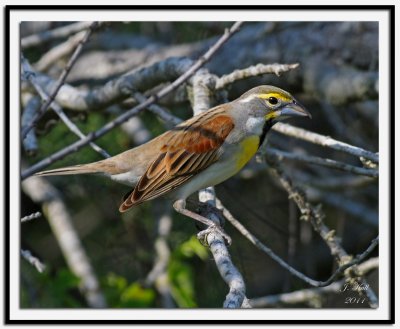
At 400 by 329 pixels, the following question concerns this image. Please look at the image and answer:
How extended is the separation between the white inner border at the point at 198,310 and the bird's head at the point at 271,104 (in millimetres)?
339

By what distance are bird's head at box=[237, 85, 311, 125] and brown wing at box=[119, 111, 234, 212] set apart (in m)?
0.14

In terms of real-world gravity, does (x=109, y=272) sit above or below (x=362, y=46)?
below

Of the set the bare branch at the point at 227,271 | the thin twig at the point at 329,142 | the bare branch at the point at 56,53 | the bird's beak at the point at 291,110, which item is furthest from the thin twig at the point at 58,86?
the bare branch at the point at 56,53

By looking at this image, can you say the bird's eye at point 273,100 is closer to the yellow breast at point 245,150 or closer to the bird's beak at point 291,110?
the bird's beak at point 291,110

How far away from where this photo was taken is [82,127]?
4461 mm

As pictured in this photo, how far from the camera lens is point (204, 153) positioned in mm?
3707

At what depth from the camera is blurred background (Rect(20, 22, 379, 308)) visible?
4.15 metres

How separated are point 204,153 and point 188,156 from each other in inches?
3.2

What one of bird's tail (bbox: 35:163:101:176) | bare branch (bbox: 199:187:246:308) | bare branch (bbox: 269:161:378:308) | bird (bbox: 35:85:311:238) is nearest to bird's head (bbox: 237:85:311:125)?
bird (bbox: 35:85:311:238)

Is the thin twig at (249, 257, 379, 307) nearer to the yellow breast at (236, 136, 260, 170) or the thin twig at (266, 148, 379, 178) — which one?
the thin twig at (266, 148, 379, 178)

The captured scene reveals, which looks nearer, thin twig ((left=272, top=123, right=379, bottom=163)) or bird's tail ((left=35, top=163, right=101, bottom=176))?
thin twig ((left=272, top=123, right=379, bottom=163))

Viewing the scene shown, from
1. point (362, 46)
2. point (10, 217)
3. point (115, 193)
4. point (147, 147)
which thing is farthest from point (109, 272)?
point (362, 46)

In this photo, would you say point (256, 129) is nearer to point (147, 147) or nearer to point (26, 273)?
point (147, 147)

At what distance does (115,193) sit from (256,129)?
1.49 metres
